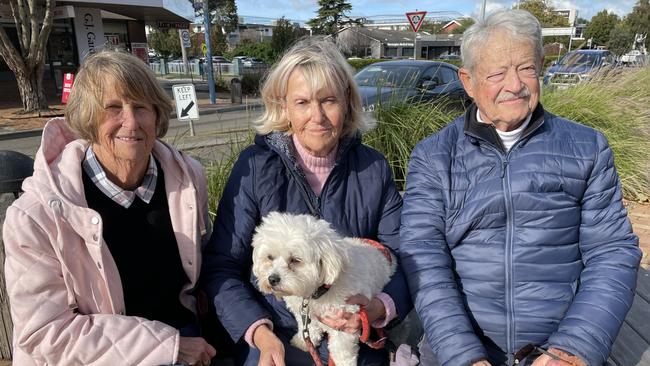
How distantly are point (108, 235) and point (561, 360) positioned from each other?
193 centimetres

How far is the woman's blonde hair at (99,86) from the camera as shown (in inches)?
74.4

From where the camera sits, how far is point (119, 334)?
5.89 ft

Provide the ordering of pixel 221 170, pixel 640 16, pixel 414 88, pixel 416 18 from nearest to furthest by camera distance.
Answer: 1. pixel 221 170
2. pixel 414 88
3. pixel 416 18
4. pixel 640 16

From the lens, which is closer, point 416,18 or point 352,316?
point 352,316

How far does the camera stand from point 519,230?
1.94 m

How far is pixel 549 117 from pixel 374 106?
3.09 meters

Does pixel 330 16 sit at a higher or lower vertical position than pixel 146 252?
higher

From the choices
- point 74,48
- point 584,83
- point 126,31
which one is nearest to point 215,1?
point 126,31

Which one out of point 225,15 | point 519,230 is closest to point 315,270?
point 519,230

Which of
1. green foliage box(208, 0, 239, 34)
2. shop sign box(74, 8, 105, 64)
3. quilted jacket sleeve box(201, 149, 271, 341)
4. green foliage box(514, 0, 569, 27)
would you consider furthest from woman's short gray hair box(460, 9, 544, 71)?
green foliage box(208, 0, 239, 34)

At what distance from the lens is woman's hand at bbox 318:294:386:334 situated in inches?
81.9

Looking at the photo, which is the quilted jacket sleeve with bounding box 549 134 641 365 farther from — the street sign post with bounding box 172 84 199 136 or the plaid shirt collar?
the street sign post with bounding box 172 84 199 136

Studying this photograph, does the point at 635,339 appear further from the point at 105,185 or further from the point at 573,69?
the point at 573,69

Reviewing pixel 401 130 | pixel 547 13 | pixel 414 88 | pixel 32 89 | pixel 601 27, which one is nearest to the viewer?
pixel 401 130
